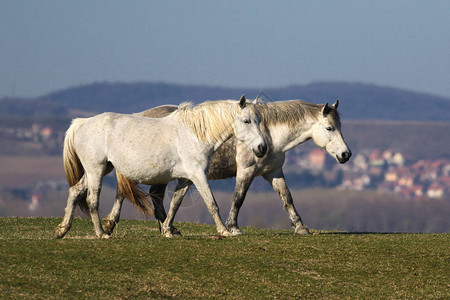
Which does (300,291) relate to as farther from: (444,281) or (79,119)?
(79,119)

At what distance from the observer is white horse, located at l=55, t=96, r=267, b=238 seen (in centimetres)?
1246

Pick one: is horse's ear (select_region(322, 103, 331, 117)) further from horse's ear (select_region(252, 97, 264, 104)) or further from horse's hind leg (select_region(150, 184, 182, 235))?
horse's hind leg (select_region(150, 184, 182, 235))

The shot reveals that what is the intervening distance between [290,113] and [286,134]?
436 millimetres

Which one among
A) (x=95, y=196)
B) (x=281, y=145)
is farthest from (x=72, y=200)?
(x=281, y=145)

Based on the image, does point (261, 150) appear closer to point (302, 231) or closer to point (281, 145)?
point (281, 145)

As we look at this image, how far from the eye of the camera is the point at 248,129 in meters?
12.7

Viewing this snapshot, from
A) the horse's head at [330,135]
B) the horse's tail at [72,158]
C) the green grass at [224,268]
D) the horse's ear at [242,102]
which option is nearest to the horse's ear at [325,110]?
the horse's head at [330,135]

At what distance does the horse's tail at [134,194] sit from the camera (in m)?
13.6

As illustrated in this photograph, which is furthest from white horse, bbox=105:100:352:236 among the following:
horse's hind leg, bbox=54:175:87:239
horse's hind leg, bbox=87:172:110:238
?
horse's hind leg, bbox=87:172:110:238

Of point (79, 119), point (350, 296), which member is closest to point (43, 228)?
point (79, 119)

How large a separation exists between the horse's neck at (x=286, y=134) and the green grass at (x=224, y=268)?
85.8 inches

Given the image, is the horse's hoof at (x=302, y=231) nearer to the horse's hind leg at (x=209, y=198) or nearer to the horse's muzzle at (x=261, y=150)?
the horse's hind leg at (x=209, y=198)

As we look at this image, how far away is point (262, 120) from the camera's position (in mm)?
14250

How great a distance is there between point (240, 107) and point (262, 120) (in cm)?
160
